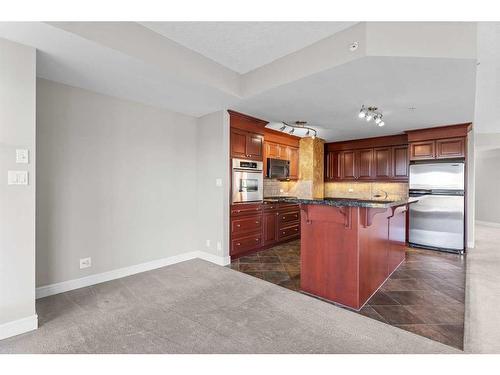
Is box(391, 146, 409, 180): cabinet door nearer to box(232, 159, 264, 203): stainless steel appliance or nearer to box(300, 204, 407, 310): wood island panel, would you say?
box(300, 204, 407, 310): wood island panel

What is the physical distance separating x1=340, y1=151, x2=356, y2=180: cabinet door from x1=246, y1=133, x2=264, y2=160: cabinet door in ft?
8.93

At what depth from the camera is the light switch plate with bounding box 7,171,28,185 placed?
2.09m

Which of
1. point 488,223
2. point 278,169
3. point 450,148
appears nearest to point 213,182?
point 278,169

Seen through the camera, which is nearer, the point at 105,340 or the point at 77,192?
the point at 105,340

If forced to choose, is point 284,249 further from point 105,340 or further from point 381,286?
point 105,340

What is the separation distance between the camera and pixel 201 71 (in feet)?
9.46

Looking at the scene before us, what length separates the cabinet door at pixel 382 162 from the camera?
222 inches

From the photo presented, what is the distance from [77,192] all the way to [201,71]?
82.4 inches

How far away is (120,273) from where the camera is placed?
339 cm

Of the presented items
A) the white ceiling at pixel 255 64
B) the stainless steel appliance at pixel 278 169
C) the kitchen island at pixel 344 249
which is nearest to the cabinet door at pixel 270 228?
the stainless steel appliance at pixel 278 169

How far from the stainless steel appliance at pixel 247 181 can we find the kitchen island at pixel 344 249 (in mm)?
1485

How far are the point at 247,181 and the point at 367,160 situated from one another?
332 cm

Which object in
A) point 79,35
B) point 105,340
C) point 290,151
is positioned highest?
point 79,35
